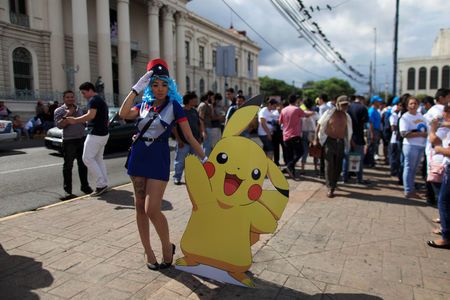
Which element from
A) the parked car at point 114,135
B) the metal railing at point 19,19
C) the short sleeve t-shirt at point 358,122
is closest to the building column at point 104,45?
the metal railing at point 19,19

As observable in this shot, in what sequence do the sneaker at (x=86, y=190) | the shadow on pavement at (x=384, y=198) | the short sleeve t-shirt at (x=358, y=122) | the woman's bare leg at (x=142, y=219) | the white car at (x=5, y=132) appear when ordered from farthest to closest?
the white car at (x=5, y=132), the short sleeve t-shirt at (x=358, y=122), the sneaker at (x=86, y=190), the shadow on pavement at (x=384, y=198), the woman's bare leg at (x=142, y=219)

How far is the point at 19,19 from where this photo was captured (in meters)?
25.8

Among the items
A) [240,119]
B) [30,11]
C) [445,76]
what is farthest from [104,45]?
[445,76]

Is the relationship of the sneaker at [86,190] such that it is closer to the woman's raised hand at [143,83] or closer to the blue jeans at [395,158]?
the woman's raised hand at [143,83]

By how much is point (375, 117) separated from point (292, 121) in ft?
13.1

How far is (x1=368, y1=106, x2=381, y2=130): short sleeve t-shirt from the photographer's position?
35.2ft

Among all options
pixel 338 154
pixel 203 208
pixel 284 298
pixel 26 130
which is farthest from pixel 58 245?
pixel 26 130

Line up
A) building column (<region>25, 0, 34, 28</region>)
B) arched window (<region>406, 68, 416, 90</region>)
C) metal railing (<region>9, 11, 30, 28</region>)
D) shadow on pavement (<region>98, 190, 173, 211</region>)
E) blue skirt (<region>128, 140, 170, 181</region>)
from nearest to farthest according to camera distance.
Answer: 1. blue skirt (<region>128, 140, 170, 181</region>)
2. shadow on pavement (<region>98, 190, 173, 211</region>)
3. metal railing (<region>9, 11, 30, 28</region>)
4. building column (<region>25, 0, 34, 28</region>)
5. arched window (<region>406, 68, 416, 90</region>)

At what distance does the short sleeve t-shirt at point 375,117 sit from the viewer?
10734 mm

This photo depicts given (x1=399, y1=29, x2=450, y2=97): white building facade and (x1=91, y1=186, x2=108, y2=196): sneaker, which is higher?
(x1=399, y1=29, x2=450, y2=97): white building facade

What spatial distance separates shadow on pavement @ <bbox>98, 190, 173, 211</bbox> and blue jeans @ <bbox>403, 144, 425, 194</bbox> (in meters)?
4.29

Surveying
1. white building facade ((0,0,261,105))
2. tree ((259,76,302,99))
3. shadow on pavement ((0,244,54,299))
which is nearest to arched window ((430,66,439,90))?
tree ((259,76,302,99))

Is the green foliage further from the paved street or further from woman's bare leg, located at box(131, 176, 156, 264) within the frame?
woman's bare leg, located at box(131, 176, 156, 264)

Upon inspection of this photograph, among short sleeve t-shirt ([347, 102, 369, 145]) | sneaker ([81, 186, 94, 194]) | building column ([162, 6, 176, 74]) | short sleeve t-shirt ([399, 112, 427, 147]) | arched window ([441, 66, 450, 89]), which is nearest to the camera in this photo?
short sleeve t-shirt ([399, 112, 427, 147])
